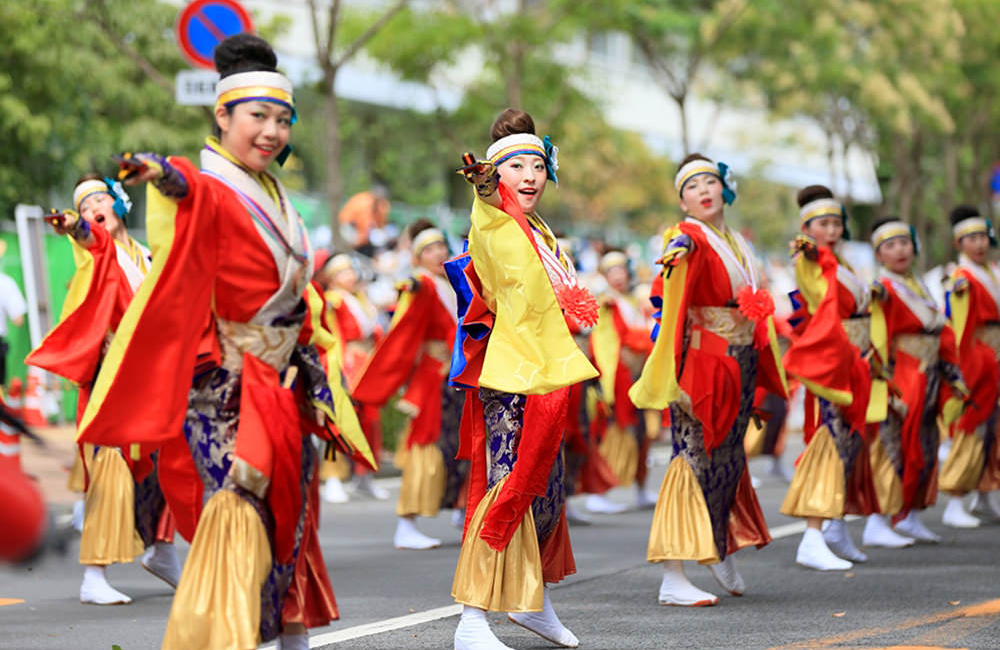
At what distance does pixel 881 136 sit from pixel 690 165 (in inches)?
1020

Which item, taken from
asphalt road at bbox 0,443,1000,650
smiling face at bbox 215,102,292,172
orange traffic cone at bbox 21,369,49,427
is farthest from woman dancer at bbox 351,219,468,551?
orange traffic cone at bbox 21,369,49,427

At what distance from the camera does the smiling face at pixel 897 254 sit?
30.9ft

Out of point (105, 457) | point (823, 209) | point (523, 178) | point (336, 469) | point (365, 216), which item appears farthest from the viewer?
point (365, 216)

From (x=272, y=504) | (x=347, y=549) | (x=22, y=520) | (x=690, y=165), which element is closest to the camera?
(x=22, y=520)

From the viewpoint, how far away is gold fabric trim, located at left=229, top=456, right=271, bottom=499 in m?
4.75

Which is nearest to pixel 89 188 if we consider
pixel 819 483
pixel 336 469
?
pixel 819 483

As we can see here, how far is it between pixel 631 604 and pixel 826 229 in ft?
8.90

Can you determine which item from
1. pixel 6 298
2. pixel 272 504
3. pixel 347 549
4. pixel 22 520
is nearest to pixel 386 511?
pixel 347 549

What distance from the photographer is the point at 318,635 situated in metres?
6.48

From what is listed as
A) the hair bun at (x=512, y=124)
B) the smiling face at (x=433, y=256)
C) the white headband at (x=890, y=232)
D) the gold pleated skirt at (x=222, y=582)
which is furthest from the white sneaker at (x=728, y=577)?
the smiling face at (x=433, y=256)

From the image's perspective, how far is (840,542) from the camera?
28.2 feet

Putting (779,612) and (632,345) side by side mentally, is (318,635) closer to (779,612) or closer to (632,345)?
(779,612)

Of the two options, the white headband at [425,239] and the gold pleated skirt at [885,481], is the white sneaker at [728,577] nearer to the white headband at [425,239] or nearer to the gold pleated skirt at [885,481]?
the gold pleated skirt at [885,481]

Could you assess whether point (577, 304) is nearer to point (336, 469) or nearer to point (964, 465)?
point (964, 465)
